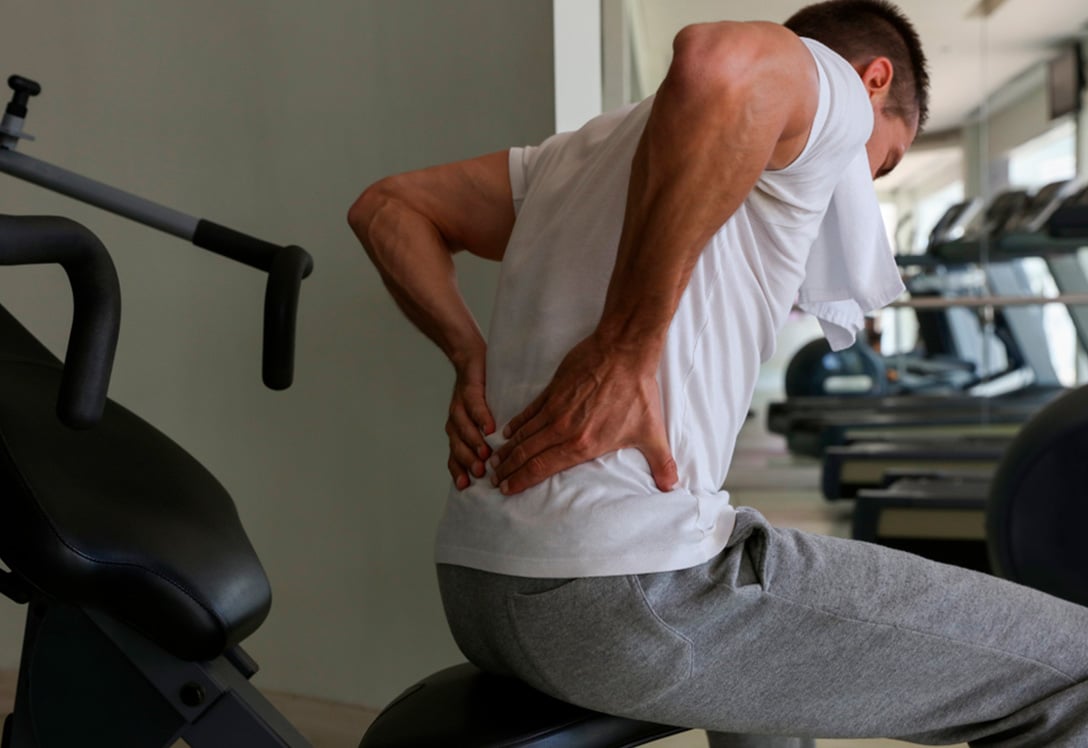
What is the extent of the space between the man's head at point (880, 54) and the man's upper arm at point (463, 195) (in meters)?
0.39

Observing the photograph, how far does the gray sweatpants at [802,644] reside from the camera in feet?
3.22

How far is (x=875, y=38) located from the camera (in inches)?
47.9

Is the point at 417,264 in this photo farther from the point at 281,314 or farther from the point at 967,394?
the point at 967,394

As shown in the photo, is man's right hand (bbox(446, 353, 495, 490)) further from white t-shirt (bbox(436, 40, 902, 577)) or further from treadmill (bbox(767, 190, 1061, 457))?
treadmill (bbox(767, 190, 1061, 457))

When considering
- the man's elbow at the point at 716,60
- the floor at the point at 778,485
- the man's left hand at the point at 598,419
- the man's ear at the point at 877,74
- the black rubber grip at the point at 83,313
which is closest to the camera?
the black rubber grip at the point at 83,313

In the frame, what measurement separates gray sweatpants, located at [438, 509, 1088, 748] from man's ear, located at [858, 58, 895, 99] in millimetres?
504

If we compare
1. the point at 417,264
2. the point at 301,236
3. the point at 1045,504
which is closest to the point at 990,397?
the point at 1045,504

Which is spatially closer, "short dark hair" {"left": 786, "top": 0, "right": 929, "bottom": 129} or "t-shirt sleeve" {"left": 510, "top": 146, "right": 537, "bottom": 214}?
"short dark hair" {"left": 786, "top": 0, "right": 929, "bottom": 129}

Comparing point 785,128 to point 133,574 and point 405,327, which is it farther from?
point 405,327

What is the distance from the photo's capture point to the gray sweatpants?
0.98m

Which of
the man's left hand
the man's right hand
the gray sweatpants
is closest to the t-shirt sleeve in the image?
the man's right hand

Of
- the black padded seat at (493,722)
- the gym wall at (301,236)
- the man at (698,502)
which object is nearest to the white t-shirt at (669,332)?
the man at (698,502)

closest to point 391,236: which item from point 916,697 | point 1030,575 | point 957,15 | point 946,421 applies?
point 916,697

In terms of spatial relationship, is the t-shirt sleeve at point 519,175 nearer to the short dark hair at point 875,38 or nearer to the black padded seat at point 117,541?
the short dark hair at point 875,38
